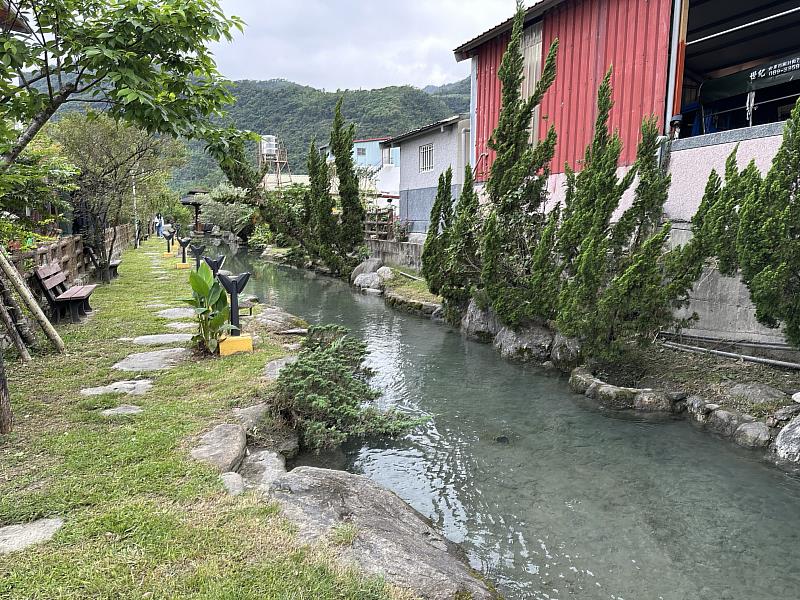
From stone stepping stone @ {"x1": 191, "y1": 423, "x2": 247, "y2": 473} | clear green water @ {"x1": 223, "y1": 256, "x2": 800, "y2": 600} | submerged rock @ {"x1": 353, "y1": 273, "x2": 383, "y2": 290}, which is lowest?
clear green water @ {"x1": 223, "y1": 256, "x2": 800, "y2": 600}

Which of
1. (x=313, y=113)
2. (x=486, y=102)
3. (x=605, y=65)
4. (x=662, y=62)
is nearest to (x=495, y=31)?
(x=486, y=102)

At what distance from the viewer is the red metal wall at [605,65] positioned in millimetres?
10367

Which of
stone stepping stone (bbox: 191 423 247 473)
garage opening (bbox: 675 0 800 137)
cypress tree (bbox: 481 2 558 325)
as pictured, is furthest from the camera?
garage opening (bbox: 675 0 800 137)

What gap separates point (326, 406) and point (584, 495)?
270 centimetres

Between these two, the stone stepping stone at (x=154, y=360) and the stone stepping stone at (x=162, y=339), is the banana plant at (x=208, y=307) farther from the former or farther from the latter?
the stone stepping stone at (x=162, y=339)

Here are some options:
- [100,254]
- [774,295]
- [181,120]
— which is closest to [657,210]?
[774,295]

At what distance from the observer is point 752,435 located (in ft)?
20.1

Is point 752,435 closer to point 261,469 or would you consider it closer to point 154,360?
point 261,469

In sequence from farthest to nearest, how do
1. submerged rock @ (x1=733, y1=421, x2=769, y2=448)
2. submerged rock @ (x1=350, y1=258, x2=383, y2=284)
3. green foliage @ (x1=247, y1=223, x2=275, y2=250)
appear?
1. green foliage @ (x1=247, y1=223, x2=275, y2=250)
2. submerged rock @ (x1=350, y1=258, x2=383, y2=284)
3. submerged rock @ (x1=733, y1=421, x2=769, y2=448)

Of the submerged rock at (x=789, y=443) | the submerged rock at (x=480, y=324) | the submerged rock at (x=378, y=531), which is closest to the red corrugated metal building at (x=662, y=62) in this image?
the submerged rock at (x=480, y=324)

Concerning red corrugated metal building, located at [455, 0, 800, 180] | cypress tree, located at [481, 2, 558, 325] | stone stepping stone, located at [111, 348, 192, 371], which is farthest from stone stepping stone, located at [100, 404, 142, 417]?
red corrugated metal building, located at [455, 0, 800, 180]

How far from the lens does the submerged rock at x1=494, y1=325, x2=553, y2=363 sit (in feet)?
31.3

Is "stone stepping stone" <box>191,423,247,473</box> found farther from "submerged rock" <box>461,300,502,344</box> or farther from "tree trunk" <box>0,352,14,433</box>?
"submerged rock" <box>461,300,502,344</box>

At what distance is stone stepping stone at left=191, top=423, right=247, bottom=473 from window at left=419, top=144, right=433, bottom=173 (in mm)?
18234
